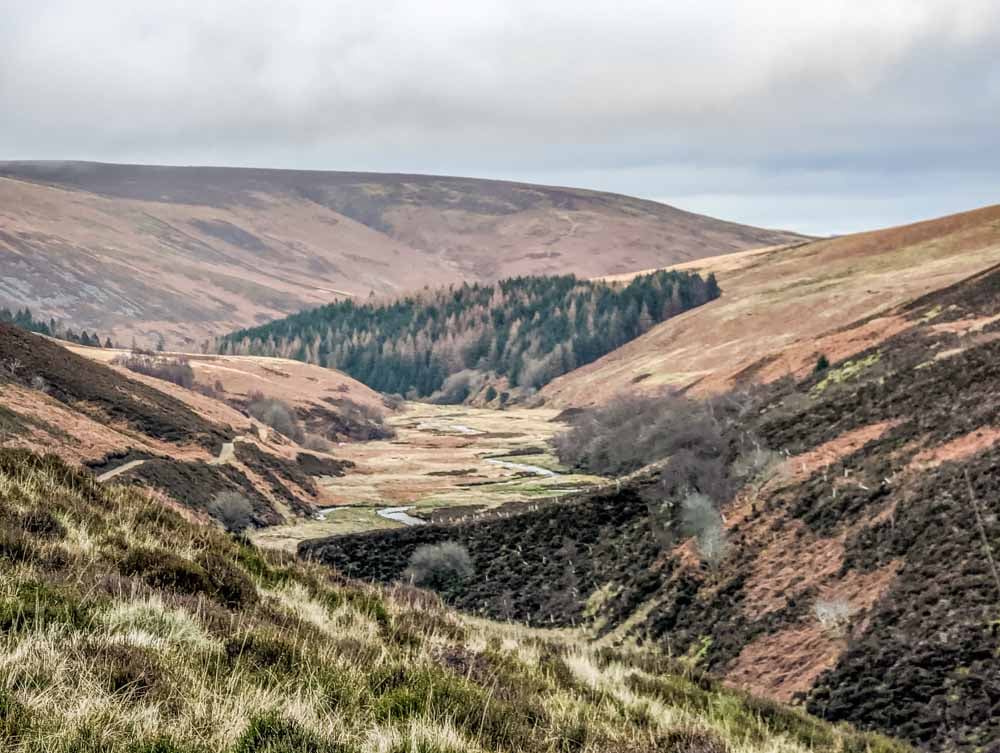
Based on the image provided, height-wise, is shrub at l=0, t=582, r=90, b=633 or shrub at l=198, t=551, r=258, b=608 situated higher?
shrub at l=0, t=582, r=90, b=633

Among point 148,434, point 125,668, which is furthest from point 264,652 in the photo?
point 148,434

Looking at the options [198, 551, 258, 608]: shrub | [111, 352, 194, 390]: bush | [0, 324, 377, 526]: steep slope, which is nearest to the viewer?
[198, 551, 258, 608]: shrub

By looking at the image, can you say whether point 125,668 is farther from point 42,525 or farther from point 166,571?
point 42,525

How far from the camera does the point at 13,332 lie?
281 feet

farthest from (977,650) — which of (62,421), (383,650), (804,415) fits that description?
(62,421)

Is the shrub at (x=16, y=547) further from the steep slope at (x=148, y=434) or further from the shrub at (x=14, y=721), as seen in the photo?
the steep slope at (x=148, y=434)

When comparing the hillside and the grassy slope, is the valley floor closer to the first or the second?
the hillside

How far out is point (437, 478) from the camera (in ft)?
358

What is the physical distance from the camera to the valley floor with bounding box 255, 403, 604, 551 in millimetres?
84188

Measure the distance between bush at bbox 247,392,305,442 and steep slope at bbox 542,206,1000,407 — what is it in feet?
169

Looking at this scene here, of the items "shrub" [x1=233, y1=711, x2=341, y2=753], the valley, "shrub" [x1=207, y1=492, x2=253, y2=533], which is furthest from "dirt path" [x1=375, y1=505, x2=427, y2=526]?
"shrub" [x1=233, y1=711, x2=341, y2=753]

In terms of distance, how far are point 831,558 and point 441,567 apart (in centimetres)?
2408

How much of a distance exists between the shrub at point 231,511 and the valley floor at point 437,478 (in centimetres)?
176

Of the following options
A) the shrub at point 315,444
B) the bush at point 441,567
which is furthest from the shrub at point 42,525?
the shrub at point 315,444
